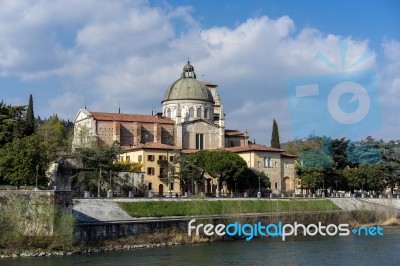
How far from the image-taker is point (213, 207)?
48.2m

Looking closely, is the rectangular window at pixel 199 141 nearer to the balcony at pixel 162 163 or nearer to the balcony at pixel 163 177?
the balcony at pixel 162 163

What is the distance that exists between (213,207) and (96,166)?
14.7 metres

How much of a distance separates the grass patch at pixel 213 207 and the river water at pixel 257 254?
19.5ft

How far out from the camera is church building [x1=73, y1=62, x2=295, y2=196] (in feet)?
217

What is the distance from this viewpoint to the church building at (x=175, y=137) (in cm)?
6619

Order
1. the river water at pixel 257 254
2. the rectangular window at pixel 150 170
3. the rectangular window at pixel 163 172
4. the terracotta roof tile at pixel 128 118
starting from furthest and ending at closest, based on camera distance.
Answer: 1. the terracotta roof tile at pixel 128 118
2. the rectangular window at pixel 163 172
3. the rectangular window at pixel 150 170
4. the river water at pixel 257 254

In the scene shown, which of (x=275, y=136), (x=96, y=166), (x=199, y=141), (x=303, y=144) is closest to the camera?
(x=96, y=166)

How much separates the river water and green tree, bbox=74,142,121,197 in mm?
18953

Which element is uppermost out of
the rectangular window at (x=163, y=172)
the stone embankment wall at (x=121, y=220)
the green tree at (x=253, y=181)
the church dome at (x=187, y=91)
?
the church dome at (x=187, y=91)

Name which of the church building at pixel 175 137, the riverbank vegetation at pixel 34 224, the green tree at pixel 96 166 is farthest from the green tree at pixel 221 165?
the riverbank vegetation at pixel 34 224

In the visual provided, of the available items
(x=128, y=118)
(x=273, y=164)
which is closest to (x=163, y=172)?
(x=128, y=118)

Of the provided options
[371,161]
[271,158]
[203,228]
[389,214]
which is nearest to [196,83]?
[271,158]

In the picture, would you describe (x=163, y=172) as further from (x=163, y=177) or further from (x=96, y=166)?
(x=96, y=166)

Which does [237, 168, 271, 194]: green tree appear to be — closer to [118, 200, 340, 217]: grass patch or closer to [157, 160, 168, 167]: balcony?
[157, 160, 168, 167]: balcony
